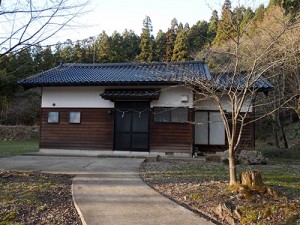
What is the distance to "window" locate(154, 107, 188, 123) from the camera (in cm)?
1182

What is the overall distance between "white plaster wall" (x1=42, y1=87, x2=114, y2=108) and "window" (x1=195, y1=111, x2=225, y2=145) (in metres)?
3.95

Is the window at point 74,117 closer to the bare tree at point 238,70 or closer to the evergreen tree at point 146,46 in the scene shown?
the bare tree at point 238,70

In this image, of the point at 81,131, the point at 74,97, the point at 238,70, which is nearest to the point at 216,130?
the point at 81,131

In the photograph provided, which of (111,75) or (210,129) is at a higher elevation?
(111,75)

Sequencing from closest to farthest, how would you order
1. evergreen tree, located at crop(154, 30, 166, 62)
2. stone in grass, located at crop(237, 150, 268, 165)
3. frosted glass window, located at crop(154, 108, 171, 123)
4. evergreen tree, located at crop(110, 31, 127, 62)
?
stone in grass, located at crop(237, 150, 268, 165), frosted glass window, located at crop(154, 108, 171, 123), evergreen tree, located at crop(154, 30, 166, 62), evergreen tree, located at crop(110, 31, 127, 62)

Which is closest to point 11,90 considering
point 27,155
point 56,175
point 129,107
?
point 27,155

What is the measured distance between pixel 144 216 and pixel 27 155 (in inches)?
367

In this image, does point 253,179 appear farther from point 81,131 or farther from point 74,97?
point 74,97

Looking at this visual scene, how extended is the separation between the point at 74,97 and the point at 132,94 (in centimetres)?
285

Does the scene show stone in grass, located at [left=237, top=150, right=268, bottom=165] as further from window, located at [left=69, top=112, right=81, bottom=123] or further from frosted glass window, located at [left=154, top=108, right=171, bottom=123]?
window, located at [left=69, top=112, right=81, bottom=123]

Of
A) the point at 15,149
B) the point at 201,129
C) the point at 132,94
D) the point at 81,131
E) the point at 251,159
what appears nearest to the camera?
the point at 251,159

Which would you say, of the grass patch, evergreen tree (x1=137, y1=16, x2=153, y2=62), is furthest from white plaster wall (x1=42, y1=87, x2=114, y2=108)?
evergreen tree (x1=137, y1=16, x2=153, y2=62)

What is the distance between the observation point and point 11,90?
27.8 m

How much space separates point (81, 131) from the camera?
12609 mm
